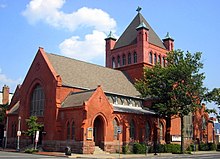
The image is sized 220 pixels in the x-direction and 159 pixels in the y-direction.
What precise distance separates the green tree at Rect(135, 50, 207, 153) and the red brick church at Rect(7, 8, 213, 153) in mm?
4452

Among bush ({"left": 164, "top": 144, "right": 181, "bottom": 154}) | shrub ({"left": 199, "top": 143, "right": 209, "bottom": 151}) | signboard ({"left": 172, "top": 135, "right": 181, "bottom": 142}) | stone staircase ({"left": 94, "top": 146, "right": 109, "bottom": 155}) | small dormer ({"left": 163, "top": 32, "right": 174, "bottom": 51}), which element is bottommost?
shrub ({"left": 199, "top": 143, "right": 209, "bottom": 151})

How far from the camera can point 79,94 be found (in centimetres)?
4469

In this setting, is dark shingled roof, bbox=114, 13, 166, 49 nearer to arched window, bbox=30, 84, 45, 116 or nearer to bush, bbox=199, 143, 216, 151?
bush, bbox=199, 143, 216, 151

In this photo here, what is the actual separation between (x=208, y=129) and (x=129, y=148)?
1158 inches

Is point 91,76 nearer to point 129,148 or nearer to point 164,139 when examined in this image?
point 129,148

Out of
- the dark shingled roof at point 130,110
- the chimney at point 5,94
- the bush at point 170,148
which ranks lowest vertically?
the bush at point 170,148

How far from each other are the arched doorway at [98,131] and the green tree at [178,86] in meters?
9.10

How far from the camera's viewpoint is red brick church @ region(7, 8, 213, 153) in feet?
139

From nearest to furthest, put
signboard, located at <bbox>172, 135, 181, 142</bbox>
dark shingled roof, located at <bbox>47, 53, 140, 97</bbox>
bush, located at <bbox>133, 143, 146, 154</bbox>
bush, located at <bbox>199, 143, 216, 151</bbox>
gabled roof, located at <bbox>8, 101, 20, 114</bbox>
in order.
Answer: bush, located at <bbox>133, 143, 146, 154</bbox> → dark shingled roof, located at <bbox>47, 53, 140, 97</bbox> → gabled roof, located at <bbox>8, 101, 20, 114</bbox> → signboard, located at <bbox>172, 135, 181, 142</bbox> → bush, located at <bbox>199, 143, 216, 151</bbox>

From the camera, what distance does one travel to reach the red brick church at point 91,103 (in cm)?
4238

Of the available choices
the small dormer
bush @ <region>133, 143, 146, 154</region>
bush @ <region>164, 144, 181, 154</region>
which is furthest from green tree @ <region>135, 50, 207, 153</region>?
the small dormer

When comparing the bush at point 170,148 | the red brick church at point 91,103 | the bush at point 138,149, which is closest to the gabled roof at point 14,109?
the red brick church at point 91,103

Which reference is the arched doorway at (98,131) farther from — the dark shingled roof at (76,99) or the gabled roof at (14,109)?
the gabled roof at (14,109)

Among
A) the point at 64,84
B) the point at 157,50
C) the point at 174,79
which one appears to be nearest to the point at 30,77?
the point at 64,84
